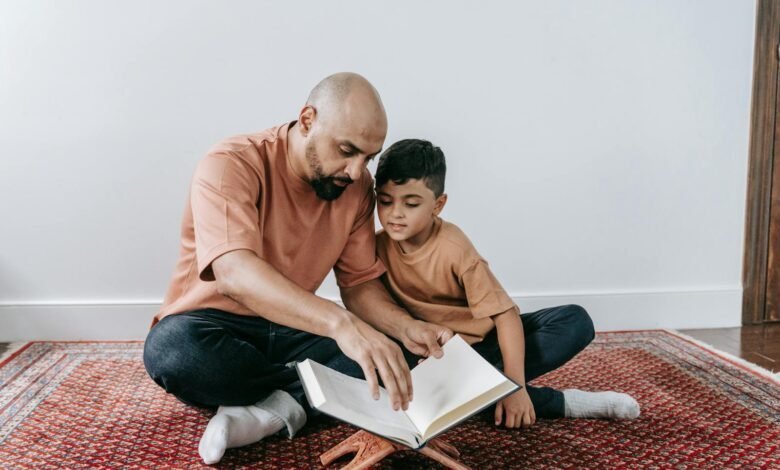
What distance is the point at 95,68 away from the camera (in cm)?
215

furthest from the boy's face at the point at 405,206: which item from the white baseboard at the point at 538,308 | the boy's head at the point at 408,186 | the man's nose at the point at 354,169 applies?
the white baseboard at the point at 538,308

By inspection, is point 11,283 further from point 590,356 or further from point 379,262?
point 590,356

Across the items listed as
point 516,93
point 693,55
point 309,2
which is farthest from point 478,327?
point 693,55

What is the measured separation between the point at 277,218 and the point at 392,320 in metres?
0.34

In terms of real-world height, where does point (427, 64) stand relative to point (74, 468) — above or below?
above

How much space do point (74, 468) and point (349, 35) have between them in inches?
59.6

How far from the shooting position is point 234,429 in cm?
130

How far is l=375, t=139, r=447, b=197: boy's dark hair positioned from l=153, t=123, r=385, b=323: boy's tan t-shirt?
124 mm

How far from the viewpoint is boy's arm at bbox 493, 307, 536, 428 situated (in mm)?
1379

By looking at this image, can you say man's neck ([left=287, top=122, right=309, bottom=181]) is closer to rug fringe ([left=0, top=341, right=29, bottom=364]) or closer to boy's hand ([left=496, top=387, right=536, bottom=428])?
boy's hand ([left=496, top=387, right=536, bottom=428])

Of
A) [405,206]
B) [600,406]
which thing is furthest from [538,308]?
[405,206]

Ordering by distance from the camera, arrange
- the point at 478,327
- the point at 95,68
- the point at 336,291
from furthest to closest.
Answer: the point at 336,291, the point at 95,68, the point at 478,327

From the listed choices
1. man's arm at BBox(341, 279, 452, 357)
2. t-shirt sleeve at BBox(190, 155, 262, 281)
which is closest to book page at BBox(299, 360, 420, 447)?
man's arm at BBox(341, 279, 452, 357)

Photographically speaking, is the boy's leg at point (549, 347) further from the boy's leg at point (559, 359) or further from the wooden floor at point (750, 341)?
the wooden floor at point (750, 341)
